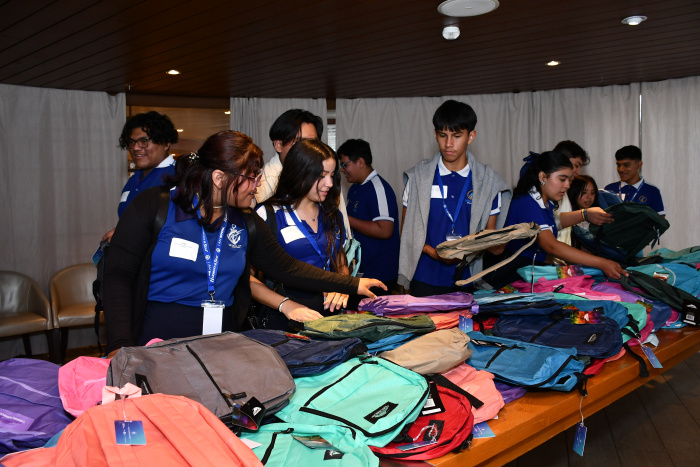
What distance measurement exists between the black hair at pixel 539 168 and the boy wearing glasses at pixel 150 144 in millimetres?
2053

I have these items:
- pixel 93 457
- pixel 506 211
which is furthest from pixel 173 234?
pixel 506 211

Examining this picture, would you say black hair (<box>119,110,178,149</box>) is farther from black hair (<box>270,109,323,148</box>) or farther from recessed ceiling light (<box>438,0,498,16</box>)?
recessed ceiling light (<box>438,0,498,16</box>)

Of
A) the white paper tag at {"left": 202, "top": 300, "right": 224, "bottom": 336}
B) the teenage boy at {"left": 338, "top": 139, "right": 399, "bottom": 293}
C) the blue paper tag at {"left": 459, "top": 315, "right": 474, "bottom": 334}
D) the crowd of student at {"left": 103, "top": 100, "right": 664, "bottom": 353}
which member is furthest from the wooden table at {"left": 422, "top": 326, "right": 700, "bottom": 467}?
the teenage boy at {"left": 338, "top": 139, "right": 399, "bottom": 293}

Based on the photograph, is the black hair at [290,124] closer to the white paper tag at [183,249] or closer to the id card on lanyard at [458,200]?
the id card on lanyard at [458,200]

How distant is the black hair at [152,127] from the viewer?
3314mm

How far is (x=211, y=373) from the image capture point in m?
1.38

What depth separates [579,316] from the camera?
2.33 m

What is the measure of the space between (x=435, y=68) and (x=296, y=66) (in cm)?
127

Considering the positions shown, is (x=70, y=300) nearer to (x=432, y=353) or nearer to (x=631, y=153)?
(x=432, y=353)

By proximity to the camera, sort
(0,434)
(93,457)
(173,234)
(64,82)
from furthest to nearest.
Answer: (64,82)
(173,234)
(0,434)
(93,457)

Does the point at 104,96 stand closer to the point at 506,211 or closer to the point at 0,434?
the point at 506,211

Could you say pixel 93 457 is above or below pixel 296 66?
below

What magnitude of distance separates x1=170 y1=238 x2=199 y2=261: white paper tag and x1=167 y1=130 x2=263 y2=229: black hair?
9 centimetres

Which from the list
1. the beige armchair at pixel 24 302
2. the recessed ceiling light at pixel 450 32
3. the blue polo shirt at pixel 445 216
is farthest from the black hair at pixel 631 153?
the beige armchair at pixel 24 302
